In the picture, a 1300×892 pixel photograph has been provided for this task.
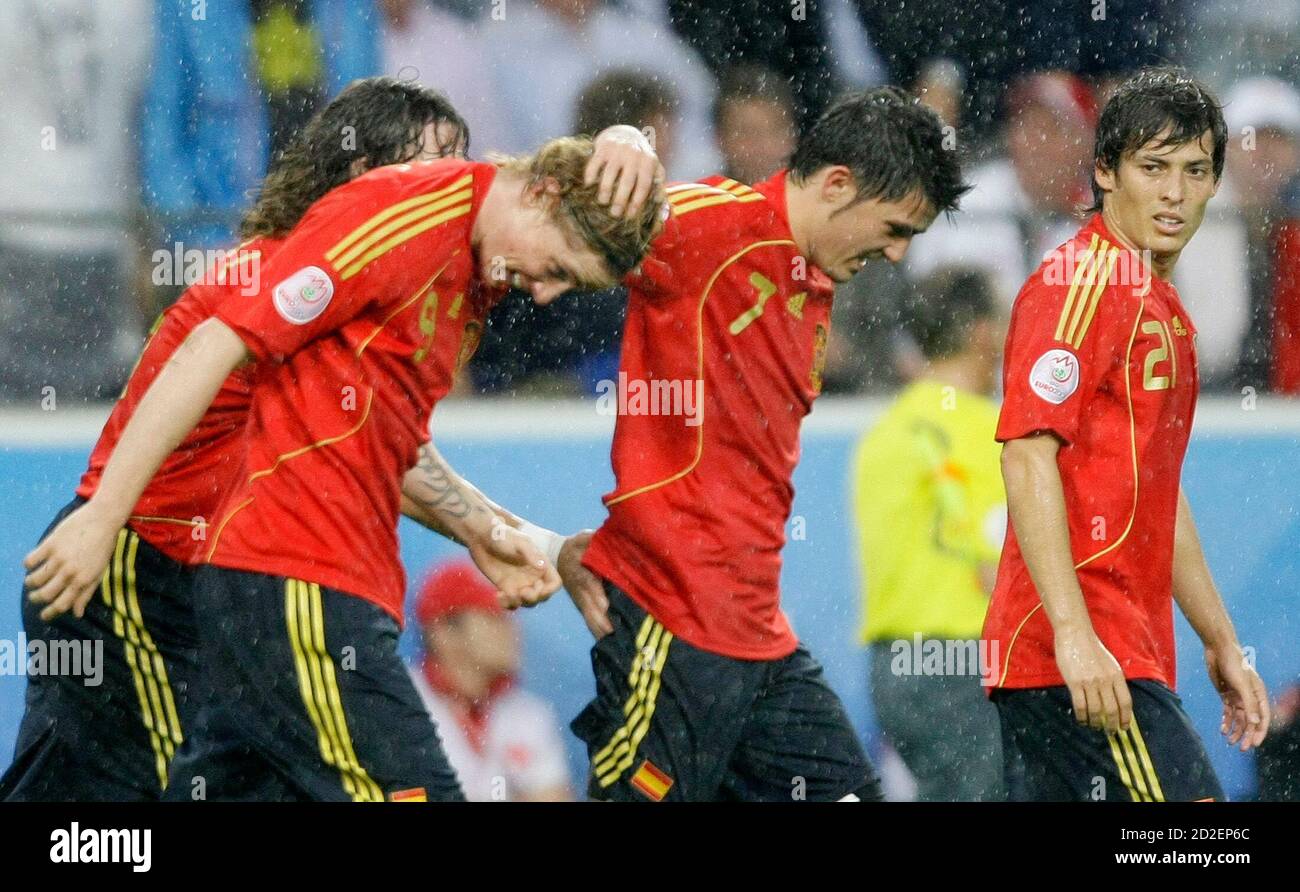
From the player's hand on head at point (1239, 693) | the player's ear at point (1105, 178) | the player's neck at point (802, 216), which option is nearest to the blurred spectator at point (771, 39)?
the player's neck at point (802, 216)

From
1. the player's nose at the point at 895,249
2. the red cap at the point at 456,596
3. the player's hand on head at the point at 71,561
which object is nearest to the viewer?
the player's hand on head at the point at 71,561

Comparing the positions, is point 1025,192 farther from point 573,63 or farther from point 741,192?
point 741,192

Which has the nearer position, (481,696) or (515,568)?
(515,568)

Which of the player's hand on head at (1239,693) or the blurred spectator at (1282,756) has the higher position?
the blurred spectator at (1282,756)

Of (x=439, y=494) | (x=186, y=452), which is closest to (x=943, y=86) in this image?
(x=439, y=494)

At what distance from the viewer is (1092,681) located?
11.8 ft

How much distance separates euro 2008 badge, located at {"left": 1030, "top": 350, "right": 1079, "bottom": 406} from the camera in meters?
3.70

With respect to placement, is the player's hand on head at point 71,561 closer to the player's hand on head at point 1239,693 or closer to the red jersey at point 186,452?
the red jersey at point 186,452

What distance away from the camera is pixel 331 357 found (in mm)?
3459

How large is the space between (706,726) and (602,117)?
2769 millimetres

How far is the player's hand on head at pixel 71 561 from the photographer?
126 inches

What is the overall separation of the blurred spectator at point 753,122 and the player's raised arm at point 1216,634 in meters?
2.45

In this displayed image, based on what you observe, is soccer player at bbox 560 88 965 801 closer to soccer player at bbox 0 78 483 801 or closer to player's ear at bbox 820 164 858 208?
player's ear at bbox 820 164 858 208
